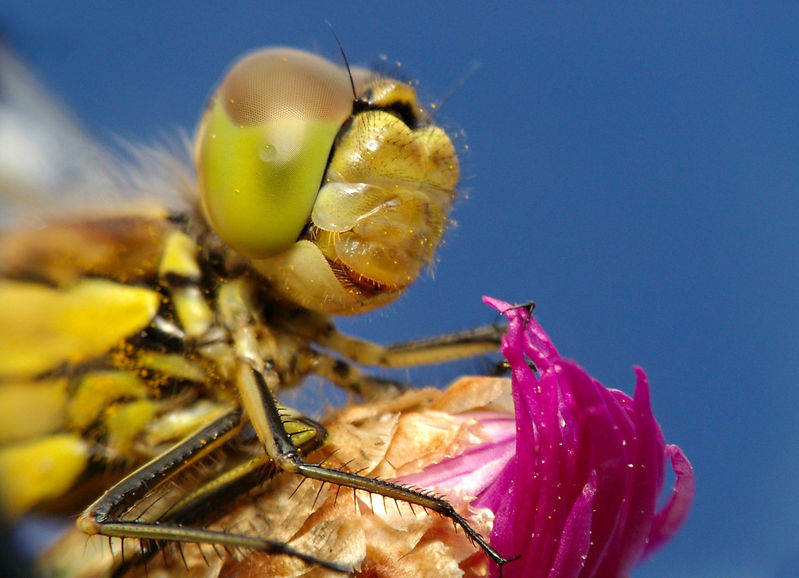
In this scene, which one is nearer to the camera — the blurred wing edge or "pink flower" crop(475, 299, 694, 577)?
"pink flower" crop(475, 299, 694, 577)

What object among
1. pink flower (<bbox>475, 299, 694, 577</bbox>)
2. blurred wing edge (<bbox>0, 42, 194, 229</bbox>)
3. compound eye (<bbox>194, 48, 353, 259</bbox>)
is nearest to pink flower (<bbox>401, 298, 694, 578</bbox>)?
pink flower (<bbox>475, 299, 694, 577</bbox>)

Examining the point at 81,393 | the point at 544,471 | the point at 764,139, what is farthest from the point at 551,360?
the point at 764,139

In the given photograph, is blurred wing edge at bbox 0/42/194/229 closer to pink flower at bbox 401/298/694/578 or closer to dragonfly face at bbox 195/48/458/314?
dragonfly face at bbox 195/48/458/314

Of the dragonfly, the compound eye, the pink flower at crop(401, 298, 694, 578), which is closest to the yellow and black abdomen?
the dragonfly

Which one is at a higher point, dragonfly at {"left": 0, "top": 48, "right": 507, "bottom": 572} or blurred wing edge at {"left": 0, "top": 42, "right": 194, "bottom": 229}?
blurred wing edge at {"left": 0, "top": 42, "right": 194, "bottom": 229}

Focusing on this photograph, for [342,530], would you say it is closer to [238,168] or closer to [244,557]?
[244,557]

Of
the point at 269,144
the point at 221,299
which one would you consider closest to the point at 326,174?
the point at 269,144

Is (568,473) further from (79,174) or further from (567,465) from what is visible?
(79,174)

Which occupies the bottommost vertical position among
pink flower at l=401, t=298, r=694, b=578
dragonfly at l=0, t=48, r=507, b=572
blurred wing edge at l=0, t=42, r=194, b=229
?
pink flower at l=401, t=298, r=694, b=578

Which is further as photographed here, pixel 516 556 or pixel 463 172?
pixel 463 172
